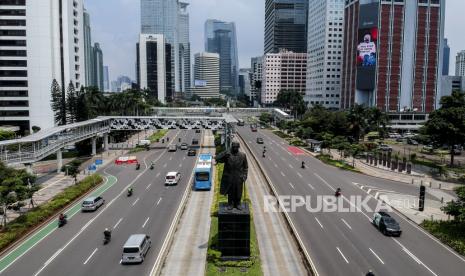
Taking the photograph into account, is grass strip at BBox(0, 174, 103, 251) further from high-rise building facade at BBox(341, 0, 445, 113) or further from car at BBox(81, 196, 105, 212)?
high-rise building facade at BBox(341, 0, 445, 113)

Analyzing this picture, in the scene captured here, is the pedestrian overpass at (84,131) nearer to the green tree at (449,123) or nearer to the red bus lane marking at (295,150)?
the red bus lane marking at (295,150)

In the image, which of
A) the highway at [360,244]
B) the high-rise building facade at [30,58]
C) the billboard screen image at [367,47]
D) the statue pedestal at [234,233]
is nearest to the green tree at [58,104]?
the high-rise building facade at [30,58]

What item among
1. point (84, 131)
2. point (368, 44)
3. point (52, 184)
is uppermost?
point (368, 44)

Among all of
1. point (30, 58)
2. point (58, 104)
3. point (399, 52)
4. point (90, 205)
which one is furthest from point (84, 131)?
point (399, 52)

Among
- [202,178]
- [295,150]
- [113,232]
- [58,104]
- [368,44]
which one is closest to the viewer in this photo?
[113,232]

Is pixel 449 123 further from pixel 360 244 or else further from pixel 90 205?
pixel 90 205

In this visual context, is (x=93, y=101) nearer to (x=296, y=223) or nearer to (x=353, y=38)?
(x=296, y=223)

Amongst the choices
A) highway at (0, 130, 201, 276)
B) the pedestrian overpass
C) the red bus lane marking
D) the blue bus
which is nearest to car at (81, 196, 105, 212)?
highway at (0, 130, 201, 276)

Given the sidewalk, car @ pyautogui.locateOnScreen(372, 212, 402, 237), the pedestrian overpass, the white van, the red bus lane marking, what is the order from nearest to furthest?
the white van, car @ pyautogui.locateOnScreen(372, 212, 402, 237), the sidewalk, the pedestrian overpass, the red bus lane marking
